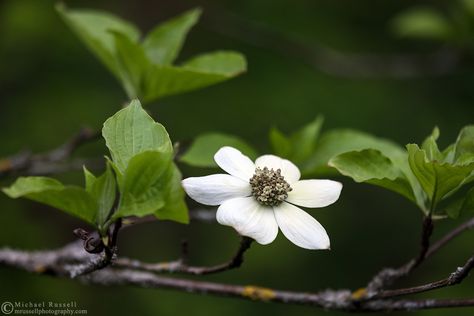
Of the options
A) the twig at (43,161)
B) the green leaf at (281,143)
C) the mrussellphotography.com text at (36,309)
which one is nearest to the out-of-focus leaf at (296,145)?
the green leaf at (281,143)

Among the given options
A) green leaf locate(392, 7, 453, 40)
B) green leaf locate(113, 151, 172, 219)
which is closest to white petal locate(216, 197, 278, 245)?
green leaf locate(113, 151, 172, 219)

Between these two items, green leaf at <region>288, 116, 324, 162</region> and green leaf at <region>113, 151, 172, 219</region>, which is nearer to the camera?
green leaf at <region>113, 151, 172, 219</region>

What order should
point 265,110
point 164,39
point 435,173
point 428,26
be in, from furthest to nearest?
point 265,110 → point 428,26 → point 164,39 → point 435,173

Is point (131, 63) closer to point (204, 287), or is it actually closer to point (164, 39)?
point (164, 39)

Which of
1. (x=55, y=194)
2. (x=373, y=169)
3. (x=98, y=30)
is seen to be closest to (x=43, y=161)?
(x=98, y=30)

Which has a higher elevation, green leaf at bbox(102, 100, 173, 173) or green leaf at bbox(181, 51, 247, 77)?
green leaf at bbox(102, 100, 173, 173)

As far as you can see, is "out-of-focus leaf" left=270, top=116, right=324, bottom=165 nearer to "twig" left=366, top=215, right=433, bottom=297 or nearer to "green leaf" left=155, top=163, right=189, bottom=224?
"twig" left=366, top=215, right=433, bottom=297

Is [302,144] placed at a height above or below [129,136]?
below
